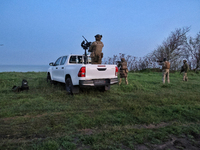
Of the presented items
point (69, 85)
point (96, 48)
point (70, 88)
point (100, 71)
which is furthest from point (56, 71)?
point (100, 71)

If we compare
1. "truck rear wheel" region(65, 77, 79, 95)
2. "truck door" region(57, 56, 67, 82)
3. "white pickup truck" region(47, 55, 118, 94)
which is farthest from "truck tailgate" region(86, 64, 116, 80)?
"truck door" region(57, 56, 67, 82)

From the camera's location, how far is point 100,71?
6.39 m

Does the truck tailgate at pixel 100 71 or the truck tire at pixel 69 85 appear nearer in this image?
the truck tailgate at pixel 100 71

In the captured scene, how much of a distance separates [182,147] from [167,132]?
0.55 meters

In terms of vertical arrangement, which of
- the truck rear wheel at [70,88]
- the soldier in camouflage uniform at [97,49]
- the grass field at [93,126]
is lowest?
the grass field at [93,126]

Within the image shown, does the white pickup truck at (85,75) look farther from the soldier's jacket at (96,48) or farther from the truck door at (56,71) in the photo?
the soldier's jacket at (96,48)

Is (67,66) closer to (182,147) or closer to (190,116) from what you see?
(190,116)

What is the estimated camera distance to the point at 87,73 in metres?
6.08

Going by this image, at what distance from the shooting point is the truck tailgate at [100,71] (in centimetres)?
612

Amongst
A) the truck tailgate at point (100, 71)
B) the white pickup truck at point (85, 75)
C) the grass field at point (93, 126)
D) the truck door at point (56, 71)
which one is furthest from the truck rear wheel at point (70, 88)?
the truck door at point (56, 71)

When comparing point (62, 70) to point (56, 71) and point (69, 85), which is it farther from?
point (69, 85)

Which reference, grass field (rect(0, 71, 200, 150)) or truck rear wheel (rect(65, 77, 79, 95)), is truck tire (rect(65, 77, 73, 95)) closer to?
truck rear wheel (rect(65, 77, 79, 95))

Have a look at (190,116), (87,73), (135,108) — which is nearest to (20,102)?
(87,73)

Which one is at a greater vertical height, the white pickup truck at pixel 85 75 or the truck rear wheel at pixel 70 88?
the white pickup truck at pixel 85 75
